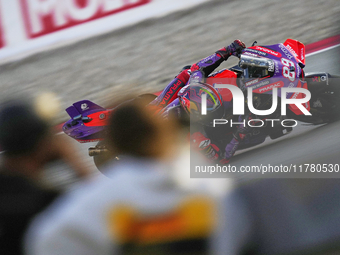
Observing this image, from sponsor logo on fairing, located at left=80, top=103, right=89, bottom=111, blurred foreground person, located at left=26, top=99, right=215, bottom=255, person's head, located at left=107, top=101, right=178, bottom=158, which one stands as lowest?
blurred foreground person, located at left=26, top=99, right=215, bottom=255

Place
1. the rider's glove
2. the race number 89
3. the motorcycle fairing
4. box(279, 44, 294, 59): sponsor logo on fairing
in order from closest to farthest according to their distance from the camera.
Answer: the race number 89
box(279, 44, 294, 59): sponsor logo on fairing
the rider's glove
the motorcycle fairing

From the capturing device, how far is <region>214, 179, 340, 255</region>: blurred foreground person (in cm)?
293

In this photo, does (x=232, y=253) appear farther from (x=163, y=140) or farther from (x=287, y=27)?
(x=287, y=27)

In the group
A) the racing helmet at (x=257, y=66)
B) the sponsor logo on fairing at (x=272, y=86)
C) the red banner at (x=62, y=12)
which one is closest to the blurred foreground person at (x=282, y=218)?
the sponsor logo on fairing at (x=272, y=86)

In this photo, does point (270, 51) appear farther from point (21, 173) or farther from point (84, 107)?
point (21, 173)

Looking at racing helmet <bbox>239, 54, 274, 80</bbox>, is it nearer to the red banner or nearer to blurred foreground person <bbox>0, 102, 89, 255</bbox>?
blurred foreground person <bbox>0, 102, 89, 255</bbox>

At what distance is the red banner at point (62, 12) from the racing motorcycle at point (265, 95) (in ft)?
7.60

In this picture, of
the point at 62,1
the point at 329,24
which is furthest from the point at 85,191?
the point at 329,24

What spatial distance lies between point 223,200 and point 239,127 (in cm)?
71

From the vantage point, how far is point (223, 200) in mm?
3268

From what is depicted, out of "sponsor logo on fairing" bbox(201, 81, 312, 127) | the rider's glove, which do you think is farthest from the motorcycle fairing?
the rider's glove

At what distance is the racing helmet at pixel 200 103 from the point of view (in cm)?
292

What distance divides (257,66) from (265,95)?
252 millimetres

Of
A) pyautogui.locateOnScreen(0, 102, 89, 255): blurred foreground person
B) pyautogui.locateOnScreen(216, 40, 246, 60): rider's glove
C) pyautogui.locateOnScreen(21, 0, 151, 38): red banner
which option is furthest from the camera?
pyautogui.locateOnScreen(21, 0, 151, 38): red banner
